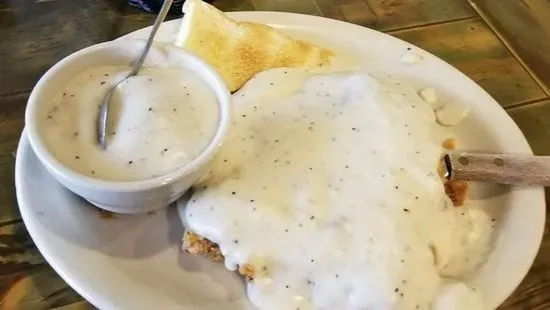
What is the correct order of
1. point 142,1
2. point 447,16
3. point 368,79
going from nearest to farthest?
point 368,79 < point 142,1 < point 447,16

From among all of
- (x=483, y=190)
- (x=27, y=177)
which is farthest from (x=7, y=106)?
(x=483, y=190)

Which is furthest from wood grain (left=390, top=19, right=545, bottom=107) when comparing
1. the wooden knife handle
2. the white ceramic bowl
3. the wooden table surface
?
the white ceramic bowl

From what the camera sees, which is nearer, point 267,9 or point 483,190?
point 483,190

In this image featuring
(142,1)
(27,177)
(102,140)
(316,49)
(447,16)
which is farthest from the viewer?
(447,16)

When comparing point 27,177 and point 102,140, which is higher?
point 102,140

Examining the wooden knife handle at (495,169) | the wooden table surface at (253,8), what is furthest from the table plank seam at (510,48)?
the wooden knife handle at (495,169)

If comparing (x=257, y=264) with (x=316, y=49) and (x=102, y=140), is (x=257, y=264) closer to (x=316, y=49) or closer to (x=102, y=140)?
(x=102, y=140)

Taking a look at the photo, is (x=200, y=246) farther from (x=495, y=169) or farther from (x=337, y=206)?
(x=495, y=169)

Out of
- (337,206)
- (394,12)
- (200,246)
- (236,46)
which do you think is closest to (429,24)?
(394,12)

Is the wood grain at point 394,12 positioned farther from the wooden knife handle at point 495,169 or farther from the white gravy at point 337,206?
the wooden knife handle at point 495,169
